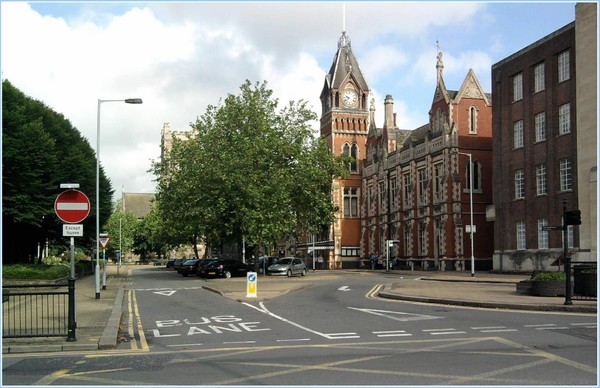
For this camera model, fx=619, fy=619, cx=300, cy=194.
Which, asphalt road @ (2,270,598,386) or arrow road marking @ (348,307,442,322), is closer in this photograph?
asphalt road @ (2,270,598,386)

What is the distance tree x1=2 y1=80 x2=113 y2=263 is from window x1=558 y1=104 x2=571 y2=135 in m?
33.9

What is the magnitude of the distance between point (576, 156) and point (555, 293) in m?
21.0

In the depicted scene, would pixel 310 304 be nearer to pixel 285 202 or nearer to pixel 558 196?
pixel 285 202

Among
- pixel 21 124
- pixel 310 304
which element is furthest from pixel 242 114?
pixel 310 304

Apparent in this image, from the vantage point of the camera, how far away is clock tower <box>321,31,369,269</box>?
79312mm

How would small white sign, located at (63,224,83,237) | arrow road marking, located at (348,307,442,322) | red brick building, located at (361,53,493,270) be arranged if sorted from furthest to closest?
1. red brick building, located at (361,53,493,270)
2. arrow road marking, located at (348,307,442,322)
3. small white sign, located at (63,224,83,237)

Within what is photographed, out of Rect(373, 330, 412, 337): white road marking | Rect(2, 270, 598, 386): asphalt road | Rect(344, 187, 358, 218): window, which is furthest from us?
Rect(344, 187, 358, 218): window

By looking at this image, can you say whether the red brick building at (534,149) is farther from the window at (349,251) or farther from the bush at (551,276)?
the window at (349,251)

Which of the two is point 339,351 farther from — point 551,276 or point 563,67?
point 563,67

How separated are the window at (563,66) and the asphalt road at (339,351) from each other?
28.4 meters

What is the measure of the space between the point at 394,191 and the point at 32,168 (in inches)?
1624

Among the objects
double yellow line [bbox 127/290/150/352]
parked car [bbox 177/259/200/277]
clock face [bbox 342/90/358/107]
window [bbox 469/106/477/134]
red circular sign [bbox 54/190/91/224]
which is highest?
clock face [bbox 342/90/358/107]

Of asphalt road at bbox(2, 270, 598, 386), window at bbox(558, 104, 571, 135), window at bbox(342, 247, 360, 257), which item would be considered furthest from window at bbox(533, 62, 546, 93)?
window at bbox(342, 247, 360, 257)

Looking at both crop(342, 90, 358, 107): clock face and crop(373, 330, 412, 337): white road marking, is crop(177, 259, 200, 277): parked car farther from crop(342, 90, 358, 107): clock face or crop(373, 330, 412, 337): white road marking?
crop(373, 330, 412, 337): white road marking
